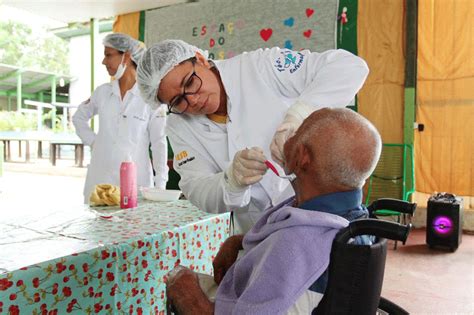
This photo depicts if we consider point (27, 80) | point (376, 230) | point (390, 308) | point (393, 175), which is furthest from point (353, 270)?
point (27, 80)

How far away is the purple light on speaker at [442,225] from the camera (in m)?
3.95

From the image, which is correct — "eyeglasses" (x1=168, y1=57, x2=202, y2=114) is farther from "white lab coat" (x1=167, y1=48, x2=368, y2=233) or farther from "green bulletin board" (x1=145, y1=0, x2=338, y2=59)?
"green bulletin board" (x1=145, y1=0, x2=338, y2=59)

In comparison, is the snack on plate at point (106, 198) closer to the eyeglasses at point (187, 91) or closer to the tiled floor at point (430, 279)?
the eyeglasses at point (187, 91)

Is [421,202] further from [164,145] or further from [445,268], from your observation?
[164,145]

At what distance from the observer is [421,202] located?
15.2 ft

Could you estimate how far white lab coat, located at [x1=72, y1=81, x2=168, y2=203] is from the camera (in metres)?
2.73

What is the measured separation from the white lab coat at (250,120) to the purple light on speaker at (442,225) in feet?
9.91

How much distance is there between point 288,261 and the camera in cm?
96

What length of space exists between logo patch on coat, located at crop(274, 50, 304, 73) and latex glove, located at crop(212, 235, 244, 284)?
25.9 inches

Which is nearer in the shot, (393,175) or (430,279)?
(430,279)

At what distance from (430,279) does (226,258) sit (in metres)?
2.44

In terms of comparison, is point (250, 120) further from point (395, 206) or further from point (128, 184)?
point (128, 184)

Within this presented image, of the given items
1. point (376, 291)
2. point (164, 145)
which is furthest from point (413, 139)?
point (376, 291)

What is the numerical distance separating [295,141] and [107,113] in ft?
6.55
